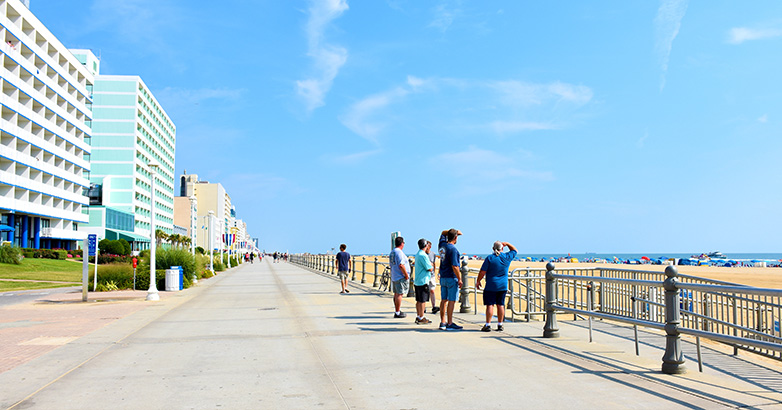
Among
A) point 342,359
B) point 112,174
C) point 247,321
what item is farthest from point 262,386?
point 112,174

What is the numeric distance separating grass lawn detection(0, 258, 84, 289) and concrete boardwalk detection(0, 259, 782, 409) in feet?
96.9

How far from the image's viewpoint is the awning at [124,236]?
276ft

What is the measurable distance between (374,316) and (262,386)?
7.28 meters

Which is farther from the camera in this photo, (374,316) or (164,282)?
(164,282)

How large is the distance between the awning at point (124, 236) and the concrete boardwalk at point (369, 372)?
80106 millimetres

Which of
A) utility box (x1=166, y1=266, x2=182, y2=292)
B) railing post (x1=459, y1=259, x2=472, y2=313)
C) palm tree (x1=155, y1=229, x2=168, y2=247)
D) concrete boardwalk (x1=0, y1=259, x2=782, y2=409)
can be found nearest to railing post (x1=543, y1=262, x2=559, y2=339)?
concrete boardwalk (x1=0, y1=259, x2=782, y2=409)

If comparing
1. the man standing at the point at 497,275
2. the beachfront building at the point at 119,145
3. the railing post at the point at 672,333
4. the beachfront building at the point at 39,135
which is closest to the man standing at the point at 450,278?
the man standing at the point at 497,275

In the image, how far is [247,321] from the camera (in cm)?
1302

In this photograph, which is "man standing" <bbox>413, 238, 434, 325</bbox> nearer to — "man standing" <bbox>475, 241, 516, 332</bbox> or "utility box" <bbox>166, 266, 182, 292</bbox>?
"man standing" <bbox>475, 241, 516, 332</bbox>

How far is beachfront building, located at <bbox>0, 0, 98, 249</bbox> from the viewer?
57219 mm

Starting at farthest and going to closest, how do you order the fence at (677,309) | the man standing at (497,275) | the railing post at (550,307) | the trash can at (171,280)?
the trash can at (171,280) < the man standing at (497,275) < the railing post at (550,307) < the fence at (677,309)

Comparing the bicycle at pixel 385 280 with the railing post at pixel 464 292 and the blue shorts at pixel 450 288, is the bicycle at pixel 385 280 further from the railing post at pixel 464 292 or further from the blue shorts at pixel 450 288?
the blue shorts at pixel 450 288

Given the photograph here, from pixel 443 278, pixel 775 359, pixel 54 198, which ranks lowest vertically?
pixel 775 359

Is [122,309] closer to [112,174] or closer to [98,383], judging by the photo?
[98,383]
